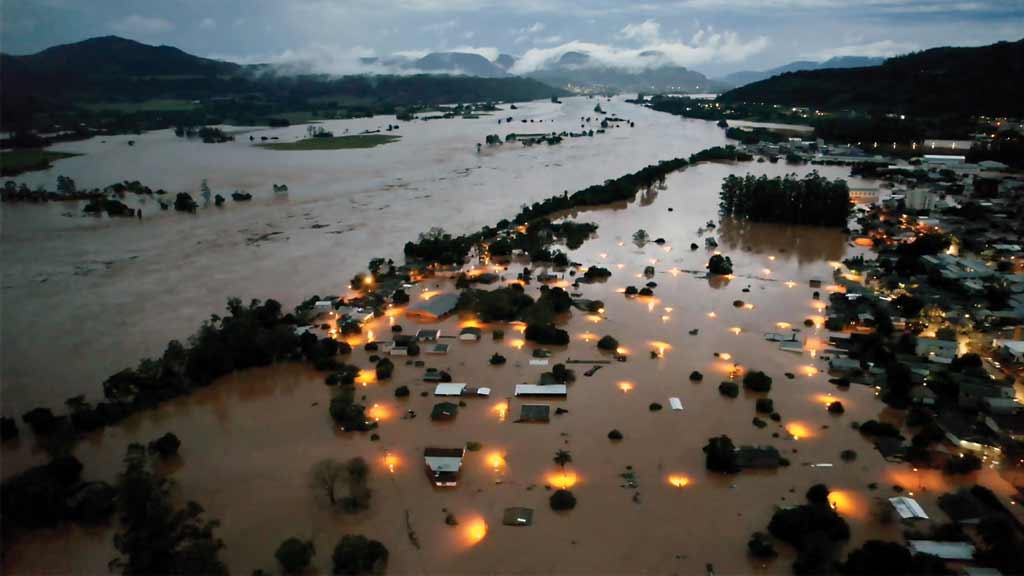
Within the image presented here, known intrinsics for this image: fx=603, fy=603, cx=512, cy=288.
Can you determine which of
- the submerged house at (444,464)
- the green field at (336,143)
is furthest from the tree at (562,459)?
the green field at (336,143)

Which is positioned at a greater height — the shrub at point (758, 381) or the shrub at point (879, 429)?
the shrub at point (758, 381)

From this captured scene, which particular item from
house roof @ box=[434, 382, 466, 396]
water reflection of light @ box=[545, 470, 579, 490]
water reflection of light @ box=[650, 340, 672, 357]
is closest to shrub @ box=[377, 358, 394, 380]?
house roof @ box=[434, 382, 466, 396]

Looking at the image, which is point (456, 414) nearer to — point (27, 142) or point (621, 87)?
point (27, 142)

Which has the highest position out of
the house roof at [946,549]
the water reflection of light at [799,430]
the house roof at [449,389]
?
the house roof at [449,389]

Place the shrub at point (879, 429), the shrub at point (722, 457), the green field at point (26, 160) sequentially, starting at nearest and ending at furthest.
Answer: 1. the shrub at point (722, 457)
2. the shrub at point (879, 429)
3. the green field at point (26, 160)

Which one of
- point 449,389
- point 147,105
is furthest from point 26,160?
point 449,389

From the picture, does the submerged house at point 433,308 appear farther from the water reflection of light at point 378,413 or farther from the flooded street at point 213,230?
the water reflection of light at point 378,413
